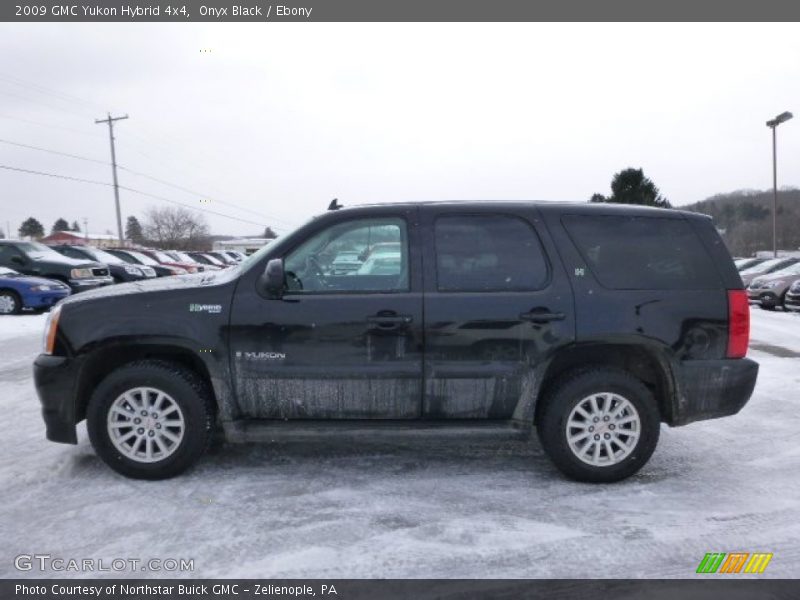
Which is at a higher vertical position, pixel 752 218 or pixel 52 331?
pixel 752 218

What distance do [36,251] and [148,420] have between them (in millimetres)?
15453

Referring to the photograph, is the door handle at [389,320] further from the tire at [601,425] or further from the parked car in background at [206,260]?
the parked car in background at [206,260]

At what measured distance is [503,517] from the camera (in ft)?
12.0

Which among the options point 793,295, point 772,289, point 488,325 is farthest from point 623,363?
point 772,289

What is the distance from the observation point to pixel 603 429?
4168 mm

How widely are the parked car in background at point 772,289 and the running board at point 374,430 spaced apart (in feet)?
50.7

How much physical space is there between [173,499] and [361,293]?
173 cm

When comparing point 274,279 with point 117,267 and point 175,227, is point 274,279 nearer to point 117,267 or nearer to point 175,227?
point 117,267

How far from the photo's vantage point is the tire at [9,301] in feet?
47.0

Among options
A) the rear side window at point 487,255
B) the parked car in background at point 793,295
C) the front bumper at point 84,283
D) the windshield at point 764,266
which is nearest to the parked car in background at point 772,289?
the parked car in background at point 793,295

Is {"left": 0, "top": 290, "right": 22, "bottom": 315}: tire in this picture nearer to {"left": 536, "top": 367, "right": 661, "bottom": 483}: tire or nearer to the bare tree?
{"left": 536, "top": 367, "right": 661, "bottom": 483}: tire

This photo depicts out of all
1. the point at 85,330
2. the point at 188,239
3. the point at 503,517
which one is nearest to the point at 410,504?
the point at 503,517

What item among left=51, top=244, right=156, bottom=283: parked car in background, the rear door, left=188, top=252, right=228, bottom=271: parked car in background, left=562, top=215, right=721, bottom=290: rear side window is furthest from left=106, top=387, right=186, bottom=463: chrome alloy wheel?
left=188, top=252, right=228, bottom=271: parked car in background

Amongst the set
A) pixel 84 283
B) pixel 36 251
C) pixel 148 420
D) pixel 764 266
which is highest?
pixel 36 251
